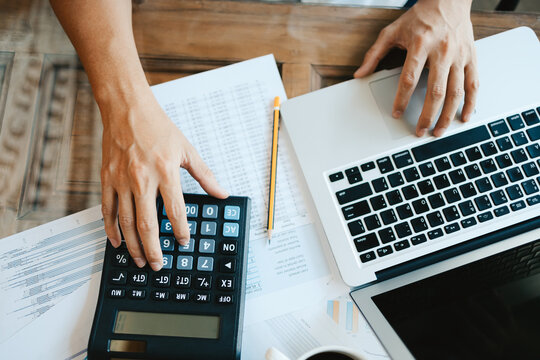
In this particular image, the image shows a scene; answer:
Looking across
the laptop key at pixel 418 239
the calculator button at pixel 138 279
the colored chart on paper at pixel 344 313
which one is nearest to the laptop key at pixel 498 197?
the laptop key at pixel 418 239

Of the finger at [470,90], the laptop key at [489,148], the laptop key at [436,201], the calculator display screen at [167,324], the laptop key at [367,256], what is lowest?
the calculator display screen at [167,324]

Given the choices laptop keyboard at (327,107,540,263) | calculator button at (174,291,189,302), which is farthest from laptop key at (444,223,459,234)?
calculator button at (174,291,189,302)

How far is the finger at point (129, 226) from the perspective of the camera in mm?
449

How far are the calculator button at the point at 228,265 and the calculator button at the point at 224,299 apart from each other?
0.03 m

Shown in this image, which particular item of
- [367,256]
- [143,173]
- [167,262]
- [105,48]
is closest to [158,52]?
[105,48]

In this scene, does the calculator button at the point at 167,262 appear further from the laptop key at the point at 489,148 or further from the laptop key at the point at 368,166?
the laptop key at the point at 489,148

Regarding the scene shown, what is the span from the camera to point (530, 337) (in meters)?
0.36

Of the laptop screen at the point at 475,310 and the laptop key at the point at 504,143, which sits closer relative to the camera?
the laptop screen at the point at 475,310

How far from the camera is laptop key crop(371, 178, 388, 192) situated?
48cm

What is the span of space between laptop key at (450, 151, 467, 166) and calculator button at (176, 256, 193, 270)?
1.15 ft

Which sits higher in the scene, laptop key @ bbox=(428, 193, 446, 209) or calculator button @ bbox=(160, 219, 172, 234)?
laptop key @ bbox=(428, 193, 446, 209)

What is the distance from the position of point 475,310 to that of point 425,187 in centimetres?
16

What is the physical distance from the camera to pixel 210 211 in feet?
1.55

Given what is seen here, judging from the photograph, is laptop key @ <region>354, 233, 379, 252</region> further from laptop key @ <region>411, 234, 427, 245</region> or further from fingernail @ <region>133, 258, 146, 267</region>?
fingernail @ <region>133, 258, 146, 267</region>
